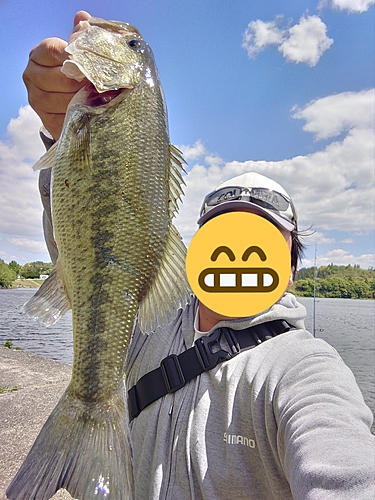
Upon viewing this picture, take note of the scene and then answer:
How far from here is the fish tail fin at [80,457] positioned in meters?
1.10

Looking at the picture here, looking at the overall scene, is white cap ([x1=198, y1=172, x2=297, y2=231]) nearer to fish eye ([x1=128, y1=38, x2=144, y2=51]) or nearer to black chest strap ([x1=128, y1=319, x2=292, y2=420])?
black chest strap ([x1=128, y1=319, x2=292, y2=420])

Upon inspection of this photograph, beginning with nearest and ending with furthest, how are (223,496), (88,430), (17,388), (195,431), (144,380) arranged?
(88,430)
(223,496)
(195,431)
(144,380)
(17,388)

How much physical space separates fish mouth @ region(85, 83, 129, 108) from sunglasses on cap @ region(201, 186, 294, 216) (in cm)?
99

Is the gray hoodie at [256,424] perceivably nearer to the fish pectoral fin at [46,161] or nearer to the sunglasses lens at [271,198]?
the sunglasses lens at [271,198]

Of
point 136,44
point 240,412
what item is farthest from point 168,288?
point 136,44

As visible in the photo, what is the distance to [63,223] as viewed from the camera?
4.47ft

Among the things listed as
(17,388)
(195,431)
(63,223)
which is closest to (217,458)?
(195,431)

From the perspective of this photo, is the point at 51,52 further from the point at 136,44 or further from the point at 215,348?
the point at 215,348

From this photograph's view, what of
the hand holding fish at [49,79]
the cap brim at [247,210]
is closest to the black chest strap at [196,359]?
the cap brim at [247,210]

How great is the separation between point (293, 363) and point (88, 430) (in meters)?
0.80

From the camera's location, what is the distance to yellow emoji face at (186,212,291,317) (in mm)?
1593

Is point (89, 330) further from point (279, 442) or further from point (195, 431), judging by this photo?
point (279, 442)

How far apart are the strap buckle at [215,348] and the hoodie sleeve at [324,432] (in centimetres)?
31

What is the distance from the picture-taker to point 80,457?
120 cm
